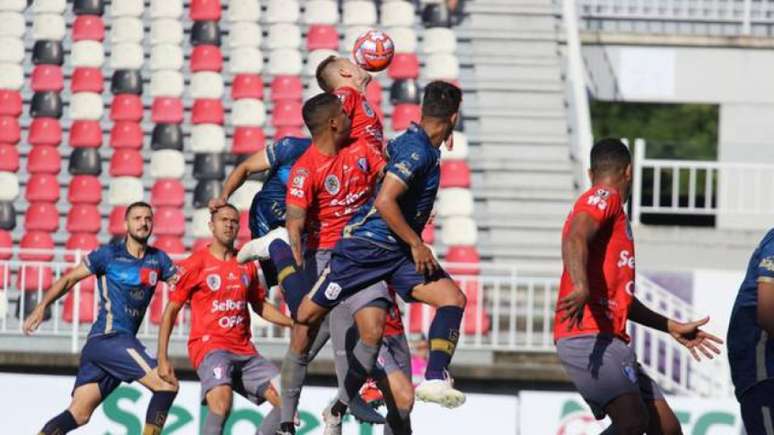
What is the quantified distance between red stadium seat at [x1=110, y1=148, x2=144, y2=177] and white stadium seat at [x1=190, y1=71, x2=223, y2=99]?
1.08 metres

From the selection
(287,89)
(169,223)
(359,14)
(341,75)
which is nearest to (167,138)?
(169,223)

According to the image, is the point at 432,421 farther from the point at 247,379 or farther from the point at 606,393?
the point at 606,393

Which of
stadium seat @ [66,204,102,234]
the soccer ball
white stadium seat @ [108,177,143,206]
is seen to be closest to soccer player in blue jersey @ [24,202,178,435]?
the soccer ball

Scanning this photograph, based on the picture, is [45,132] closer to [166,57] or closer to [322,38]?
[166,57]

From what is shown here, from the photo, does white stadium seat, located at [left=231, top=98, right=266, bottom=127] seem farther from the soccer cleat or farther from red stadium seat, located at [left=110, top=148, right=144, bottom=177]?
the soccer cleat

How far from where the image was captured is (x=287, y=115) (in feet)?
67.2

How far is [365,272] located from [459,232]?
9081 mm

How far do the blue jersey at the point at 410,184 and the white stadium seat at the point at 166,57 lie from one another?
35.9ft

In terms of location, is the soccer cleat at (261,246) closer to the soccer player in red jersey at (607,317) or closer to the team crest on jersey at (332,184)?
the team crest on jersey at (332,184)

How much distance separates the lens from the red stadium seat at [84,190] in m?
19.9

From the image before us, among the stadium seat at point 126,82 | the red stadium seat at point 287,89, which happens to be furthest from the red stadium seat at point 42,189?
the red stadium seat at point 287,89

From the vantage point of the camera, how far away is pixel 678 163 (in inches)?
826

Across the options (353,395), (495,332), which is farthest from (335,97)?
(495,332)

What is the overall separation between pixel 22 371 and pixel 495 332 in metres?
4.80
